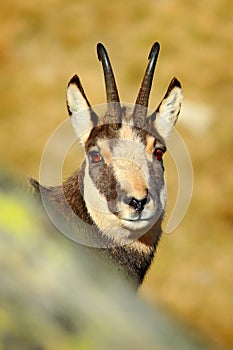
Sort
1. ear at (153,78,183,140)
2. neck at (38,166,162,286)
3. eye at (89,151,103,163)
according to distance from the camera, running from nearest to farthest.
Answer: eye at (89,151,103,163) → neck at (38,166,162,286) → ear at (153,78,183,140)

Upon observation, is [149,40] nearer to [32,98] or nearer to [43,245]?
[32,98]

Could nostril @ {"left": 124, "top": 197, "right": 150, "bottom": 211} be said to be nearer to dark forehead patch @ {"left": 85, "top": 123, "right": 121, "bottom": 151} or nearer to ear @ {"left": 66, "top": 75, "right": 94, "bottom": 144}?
dark forehead patch @ {"left": 85, "top": 123, "right": 121, "bottom": 151}

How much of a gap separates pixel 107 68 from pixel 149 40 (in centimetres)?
1380

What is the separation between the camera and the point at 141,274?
710 centimetres

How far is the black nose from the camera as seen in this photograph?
5945 mm

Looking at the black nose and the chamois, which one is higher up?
the chamois

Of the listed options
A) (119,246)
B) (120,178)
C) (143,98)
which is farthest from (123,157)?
(119,246)

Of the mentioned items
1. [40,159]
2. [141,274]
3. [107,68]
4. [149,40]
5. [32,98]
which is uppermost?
[149,40]

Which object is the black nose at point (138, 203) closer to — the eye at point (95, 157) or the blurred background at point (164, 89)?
the eye at point (95, 157)

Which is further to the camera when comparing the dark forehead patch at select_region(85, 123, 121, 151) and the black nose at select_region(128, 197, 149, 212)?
the dark forehead patch at select_region(85, 123, 121, 151)

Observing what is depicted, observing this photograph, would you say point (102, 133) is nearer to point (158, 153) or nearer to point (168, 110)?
point (158, 153)

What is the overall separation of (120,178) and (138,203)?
24cm

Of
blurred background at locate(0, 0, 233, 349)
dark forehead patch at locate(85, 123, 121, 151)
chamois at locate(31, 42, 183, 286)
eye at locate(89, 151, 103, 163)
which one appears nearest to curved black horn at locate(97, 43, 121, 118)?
chamois at locate(31, 42, 183, 286)

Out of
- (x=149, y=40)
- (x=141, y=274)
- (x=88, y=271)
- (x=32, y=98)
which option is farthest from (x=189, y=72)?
(x=88, y=271)
